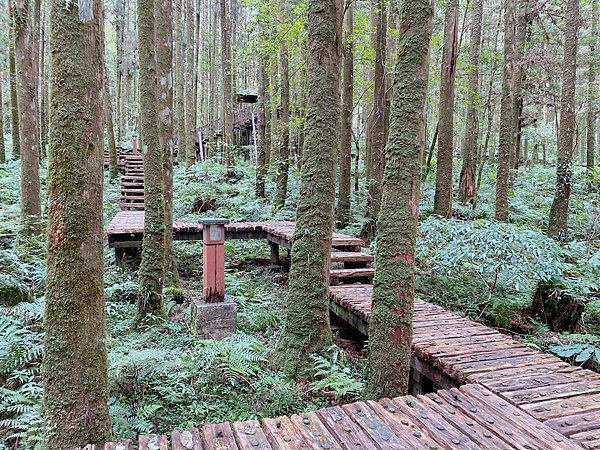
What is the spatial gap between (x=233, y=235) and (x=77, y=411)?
710 cm

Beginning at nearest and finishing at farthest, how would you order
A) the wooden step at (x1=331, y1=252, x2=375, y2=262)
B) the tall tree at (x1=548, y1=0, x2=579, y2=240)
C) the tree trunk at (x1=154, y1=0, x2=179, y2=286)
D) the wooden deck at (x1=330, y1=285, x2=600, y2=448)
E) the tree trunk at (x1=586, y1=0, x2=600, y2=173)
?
the wooden deck at (x1=330, y1=285, x2=600, y2=448), the tree trunk at (x1=154, y1=0, x2=179, y2=286), the wooden step at (x1=331, y1=252, x2=375, y2=262), the tall tree at (x1=548, y1=0, x2=579, y2=240), the tree trunk at (x1=586, y1=0, x2=600, y2=173)

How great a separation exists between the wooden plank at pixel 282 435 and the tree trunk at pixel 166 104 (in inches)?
184

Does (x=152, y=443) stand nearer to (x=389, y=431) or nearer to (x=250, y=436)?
(x=250, y=436)

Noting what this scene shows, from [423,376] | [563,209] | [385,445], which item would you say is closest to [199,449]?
[385,445]

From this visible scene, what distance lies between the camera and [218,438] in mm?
2645

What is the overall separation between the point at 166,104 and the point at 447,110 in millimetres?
5930

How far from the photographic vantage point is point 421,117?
11.1 ft

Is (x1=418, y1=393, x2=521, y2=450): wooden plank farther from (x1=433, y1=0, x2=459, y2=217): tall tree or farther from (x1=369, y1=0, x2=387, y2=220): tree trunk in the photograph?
(x1=369, y1=0, x2=387, y2=220): tree trunk

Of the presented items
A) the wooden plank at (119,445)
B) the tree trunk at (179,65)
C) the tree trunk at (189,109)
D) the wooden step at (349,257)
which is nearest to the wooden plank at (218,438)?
the wooden plank at (119,445)

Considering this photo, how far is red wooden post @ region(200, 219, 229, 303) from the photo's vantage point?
5.64 m

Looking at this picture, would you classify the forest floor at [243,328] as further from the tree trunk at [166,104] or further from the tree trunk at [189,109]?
the tree trunk at [189,109]

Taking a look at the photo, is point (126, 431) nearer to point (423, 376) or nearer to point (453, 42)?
point (423, 376)

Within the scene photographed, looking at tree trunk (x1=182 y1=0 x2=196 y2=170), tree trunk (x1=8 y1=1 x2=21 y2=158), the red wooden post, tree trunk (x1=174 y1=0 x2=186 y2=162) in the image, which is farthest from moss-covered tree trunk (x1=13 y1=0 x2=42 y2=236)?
tree trunk (x1=182 y1=0 x2=196 y2=170)

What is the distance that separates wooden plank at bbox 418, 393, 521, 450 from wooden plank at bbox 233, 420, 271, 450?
1.43 m
